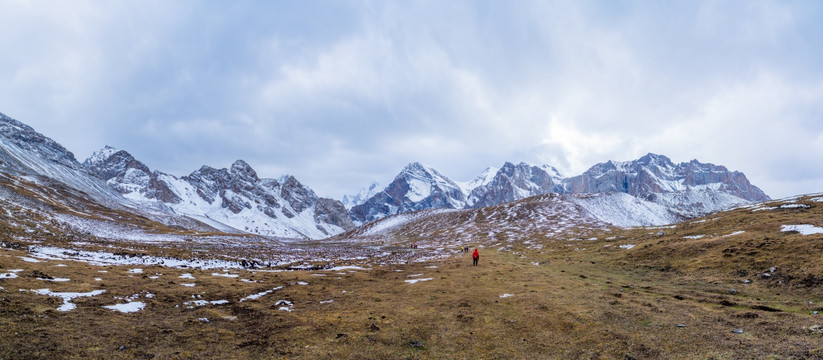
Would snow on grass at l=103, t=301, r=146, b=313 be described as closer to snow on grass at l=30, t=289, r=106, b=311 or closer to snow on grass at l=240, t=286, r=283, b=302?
snow on grass at l=30, t=289, r=106, b=311

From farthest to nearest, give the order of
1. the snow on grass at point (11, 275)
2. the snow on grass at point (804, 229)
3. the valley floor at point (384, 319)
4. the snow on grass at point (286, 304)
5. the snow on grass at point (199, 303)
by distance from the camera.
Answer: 1. the snow on grass at point (804, 229)
2. the snow on grass at point (286, 304)
3. the snow on grass at point (199, 303)
4. the snow on grass at point (11, 275)
5. the valley floor at point (384, 319)

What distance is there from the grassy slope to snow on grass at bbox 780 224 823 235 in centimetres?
438

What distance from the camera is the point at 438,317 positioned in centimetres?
2014

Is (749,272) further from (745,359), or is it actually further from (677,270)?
(745,359)

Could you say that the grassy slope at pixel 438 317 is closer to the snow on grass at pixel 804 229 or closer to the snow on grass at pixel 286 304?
the snow on grass at pixel 286 304

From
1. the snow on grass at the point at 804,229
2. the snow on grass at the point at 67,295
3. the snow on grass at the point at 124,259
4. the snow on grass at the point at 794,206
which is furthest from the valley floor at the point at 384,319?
the snow on grass at the point at 794,206

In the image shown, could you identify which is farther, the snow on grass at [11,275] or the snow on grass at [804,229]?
the snow on grass at [804,229]

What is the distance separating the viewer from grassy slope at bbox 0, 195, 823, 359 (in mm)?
13992

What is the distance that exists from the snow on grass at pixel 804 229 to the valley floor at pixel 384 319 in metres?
15.2

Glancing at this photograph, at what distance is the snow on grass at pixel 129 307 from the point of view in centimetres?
1816

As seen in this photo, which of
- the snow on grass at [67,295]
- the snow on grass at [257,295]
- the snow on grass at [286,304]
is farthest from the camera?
the snow on grass at [257,295]

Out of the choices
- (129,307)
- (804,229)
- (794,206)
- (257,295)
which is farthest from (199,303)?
(794,206)

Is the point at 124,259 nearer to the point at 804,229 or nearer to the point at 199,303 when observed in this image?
the point at 199,303

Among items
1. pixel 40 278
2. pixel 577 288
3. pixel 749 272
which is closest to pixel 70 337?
pixel 40 278
